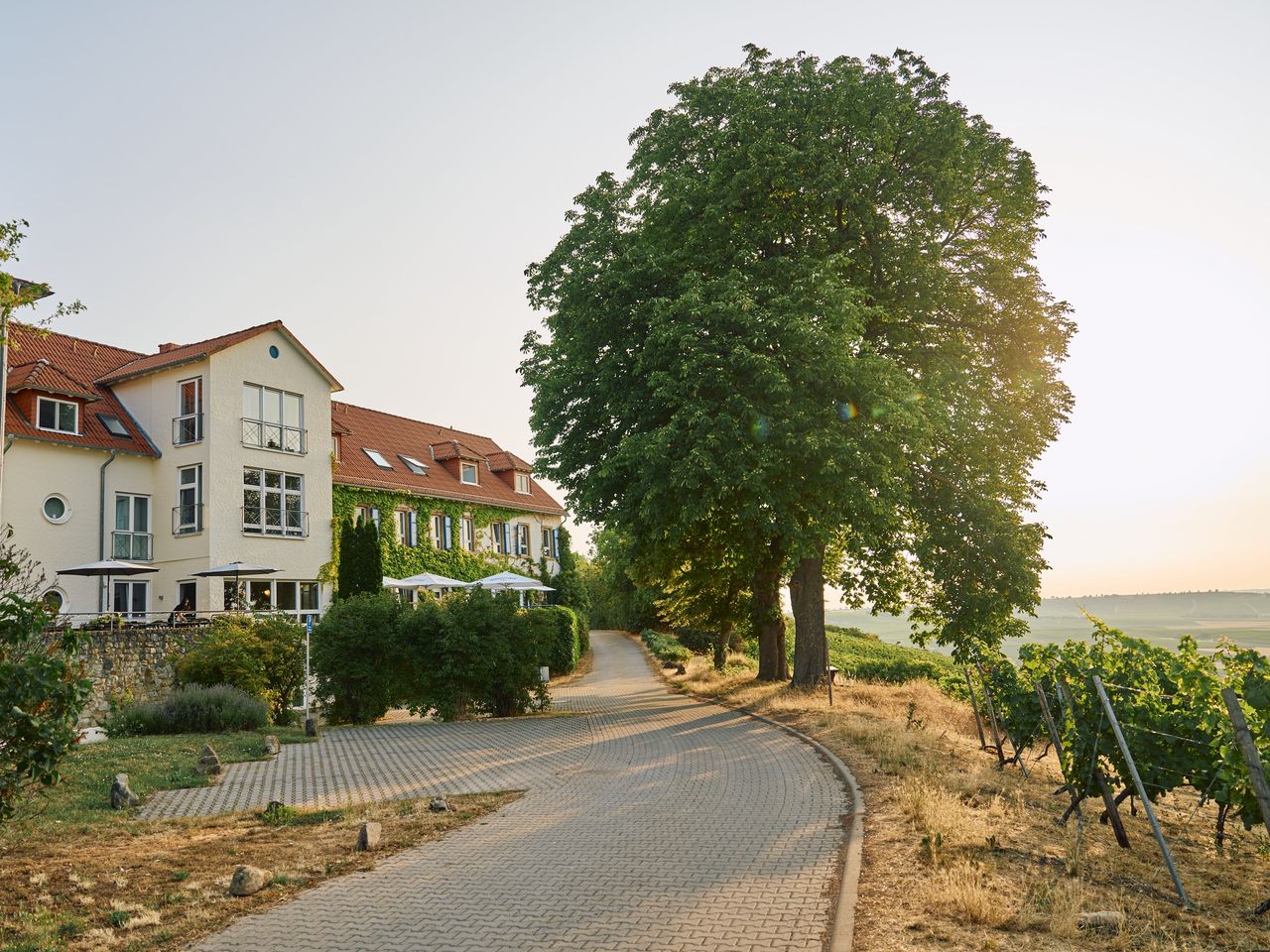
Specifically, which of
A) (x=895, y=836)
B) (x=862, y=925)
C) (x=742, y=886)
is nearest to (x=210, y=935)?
(x=742, y=886)

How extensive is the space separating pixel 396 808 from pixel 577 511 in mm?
11482

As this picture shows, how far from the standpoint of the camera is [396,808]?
11.6m

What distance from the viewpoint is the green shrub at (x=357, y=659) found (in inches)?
845

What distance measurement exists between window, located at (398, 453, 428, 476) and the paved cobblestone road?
2375cm

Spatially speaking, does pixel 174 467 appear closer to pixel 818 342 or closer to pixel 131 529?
pixel 131 529

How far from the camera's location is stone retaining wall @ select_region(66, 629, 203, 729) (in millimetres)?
20844

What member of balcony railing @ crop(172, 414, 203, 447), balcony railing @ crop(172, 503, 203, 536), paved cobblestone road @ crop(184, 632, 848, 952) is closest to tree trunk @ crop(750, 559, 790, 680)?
paved cobblestone road @ crop(184, 632, 848, 952)

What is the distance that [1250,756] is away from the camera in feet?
23.8

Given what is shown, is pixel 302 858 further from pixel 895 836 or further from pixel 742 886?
pixel 895 836

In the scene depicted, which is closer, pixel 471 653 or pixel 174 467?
pixel 471 653

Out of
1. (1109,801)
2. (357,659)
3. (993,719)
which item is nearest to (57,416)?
(357,659)

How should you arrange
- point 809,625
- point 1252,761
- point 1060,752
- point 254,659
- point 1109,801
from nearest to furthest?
1. point 1252,761
2. point 1109,801
3. point 1060,752
4. point 254,659
5. point 809,625

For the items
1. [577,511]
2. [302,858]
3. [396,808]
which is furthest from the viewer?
[577,511]

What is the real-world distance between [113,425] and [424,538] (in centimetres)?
1276
